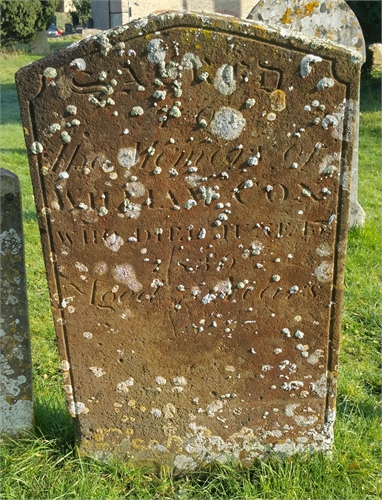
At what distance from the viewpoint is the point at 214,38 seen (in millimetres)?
2281

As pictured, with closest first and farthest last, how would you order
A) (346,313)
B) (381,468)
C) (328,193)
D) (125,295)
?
(328,193) → (125,295) → (381,468) → (346,313)

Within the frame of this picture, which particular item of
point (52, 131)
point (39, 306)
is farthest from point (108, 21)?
point (52, 131)

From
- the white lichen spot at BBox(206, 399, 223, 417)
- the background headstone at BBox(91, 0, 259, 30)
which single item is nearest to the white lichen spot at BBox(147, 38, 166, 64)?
the white lichen spot at BBox(206, 399, 223, 417)

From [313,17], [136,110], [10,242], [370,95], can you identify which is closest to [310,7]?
[313,17]

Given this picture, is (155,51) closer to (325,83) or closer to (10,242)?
(325,83)

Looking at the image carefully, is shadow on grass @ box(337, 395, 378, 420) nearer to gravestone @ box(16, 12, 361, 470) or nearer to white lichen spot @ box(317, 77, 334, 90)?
gravestone @ box(16, 12, 361, 470)

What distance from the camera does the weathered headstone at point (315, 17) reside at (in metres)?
5.06

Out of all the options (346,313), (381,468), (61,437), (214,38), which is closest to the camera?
(214,38)

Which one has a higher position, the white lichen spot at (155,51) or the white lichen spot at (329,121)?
the white lichen spot at (155,51)

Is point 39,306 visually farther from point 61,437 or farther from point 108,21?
point 108,21

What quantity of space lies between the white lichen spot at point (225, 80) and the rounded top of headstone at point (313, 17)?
3042mm

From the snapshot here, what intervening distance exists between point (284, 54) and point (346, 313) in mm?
A: 2688

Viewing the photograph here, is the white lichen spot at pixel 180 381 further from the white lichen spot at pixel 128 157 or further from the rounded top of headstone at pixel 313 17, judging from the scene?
the rounded top of headstone at pixel 313 17

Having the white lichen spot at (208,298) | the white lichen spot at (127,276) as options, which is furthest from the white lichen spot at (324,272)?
the white lichen spot at (127,276)
